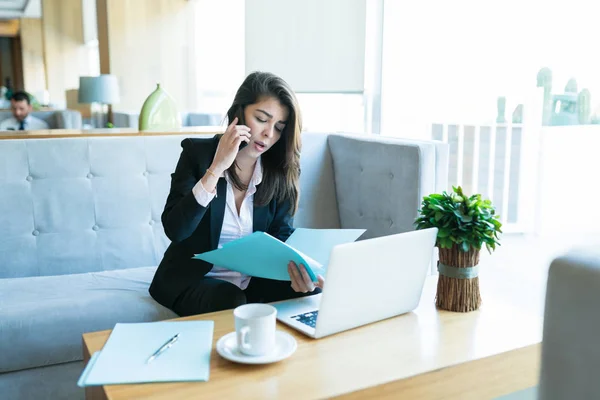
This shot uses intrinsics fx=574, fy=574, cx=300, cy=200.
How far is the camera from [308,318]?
4.24 feet

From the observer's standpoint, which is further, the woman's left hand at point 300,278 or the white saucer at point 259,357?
the woman's left hand at point 300,278

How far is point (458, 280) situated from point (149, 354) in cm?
74

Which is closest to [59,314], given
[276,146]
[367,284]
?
[276,146]

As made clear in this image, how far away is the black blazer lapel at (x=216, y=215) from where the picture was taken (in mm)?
1668

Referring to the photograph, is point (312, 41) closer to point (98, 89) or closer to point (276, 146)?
point (276, 146)

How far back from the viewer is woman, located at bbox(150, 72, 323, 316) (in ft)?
5.26

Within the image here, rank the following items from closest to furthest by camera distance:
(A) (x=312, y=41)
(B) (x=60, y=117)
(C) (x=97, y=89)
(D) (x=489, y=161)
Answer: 1. (A) (x=312, y=41)
2. (D) (x=489, y=161)
3. (C) (x=97, y=89)
4. (B) (x=60, y=117)

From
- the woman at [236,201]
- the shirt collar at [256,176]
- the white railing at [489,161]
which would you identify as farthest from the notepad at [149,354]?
the white railing at [489,161]

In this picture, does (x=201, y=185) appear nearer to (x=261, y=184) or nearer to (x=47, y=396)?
(x=261, y=184)

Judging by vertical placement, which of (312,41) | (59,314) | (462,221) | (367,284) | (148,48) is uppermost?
(148,48)

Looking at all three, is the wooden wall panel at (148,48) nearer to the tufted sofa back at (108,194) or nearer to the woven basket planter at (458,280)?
the tufted sofa back at (108,194)

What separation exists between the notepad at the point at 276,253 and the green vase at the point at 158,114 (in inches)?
52.5

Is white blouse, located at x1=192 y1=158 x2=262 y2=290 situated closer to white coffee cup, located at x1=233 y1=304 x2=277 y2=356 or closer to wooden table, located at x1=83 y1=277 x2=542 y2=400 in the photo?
wooden table, located at x1=83 y1=277 x2=542 y2=400

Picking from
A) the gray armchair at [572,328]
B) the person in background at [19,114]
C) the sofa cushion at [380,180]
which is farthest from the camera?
the person in background at [19,114]
